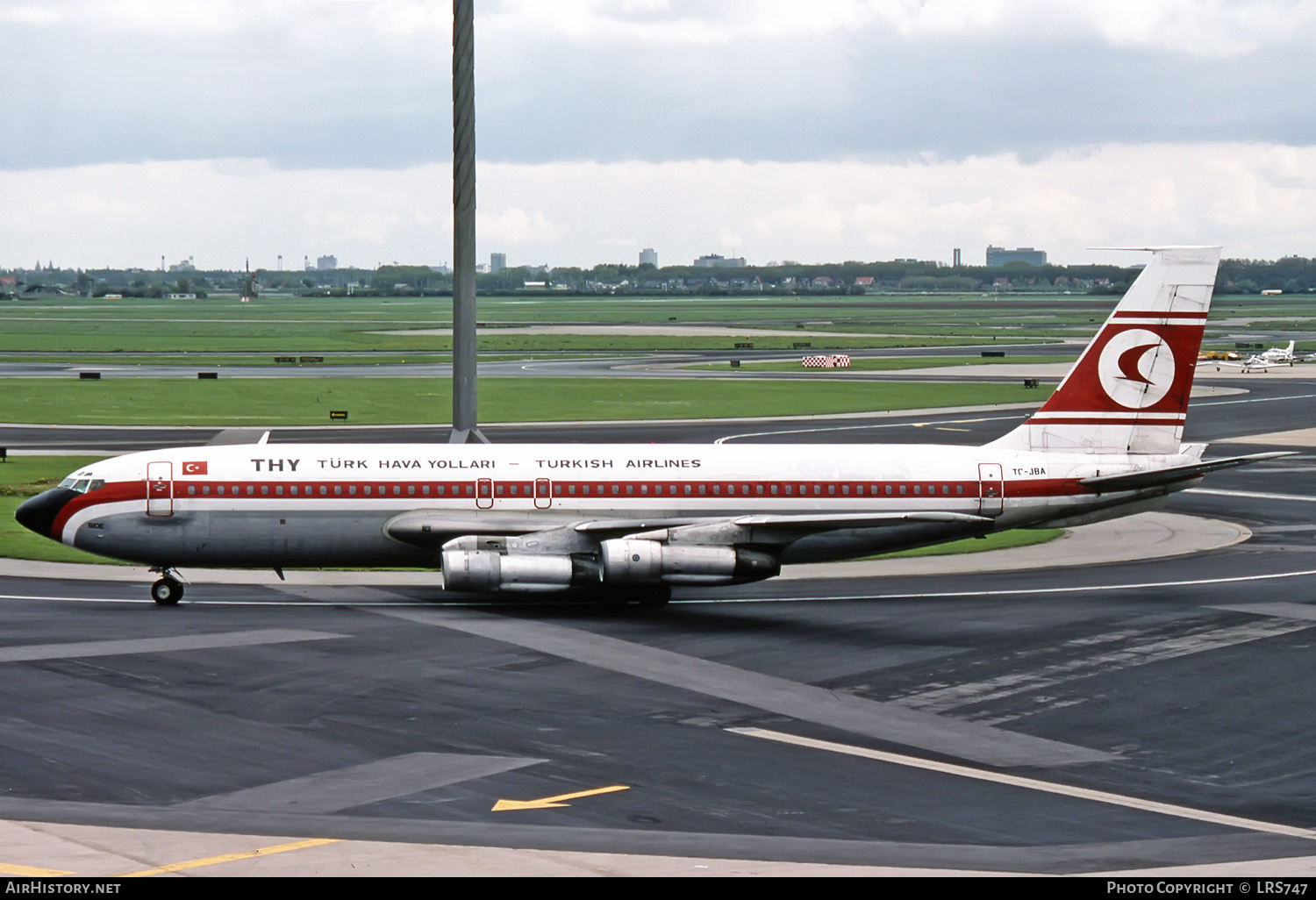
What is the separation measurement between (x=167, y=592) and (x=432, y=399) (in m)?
62.5

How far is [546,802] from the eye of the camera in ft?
75.7

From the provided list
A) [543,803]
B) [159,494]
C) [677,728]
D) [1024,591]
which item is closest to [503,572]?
[159,494]

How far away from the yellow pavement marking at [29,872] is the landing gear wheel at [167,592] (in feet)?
69.2

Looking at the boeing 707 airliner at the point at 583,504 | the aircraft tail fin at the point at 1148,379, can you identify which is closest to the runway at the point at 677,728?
the boeing 707 airliner at the point at 583,504

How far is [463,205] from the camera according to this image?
53062 mm

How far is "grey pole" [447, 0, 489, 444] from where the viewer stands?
172ft

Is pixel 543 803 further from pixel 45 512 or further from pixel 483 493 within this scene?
pixel 45 512

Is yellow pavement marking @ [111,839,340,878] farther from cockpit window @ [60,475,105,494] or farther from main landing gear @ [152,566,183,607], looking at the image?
cockpit window @ [60,475,105,494]

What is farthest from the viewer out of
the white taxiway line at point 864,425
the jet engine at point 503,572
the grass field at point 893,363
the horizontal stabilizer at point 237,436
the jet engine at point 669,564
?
the grass field at point 893,363

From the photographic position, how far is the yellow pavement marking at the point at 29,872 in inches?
724

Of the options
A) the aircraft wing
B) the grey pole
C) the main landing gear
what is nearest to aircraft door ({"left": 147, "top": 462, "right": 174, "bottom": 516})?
the main landing gear

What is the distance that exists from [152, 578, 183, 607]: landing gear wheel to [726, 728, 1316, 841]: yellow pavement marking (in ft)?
58.7

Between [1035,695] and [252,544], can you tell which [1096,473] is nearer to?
[1035,695]

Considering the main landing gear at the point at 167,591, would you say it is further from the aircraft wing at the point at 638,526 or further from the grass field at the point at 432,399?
the grass field at the point at 432,399
